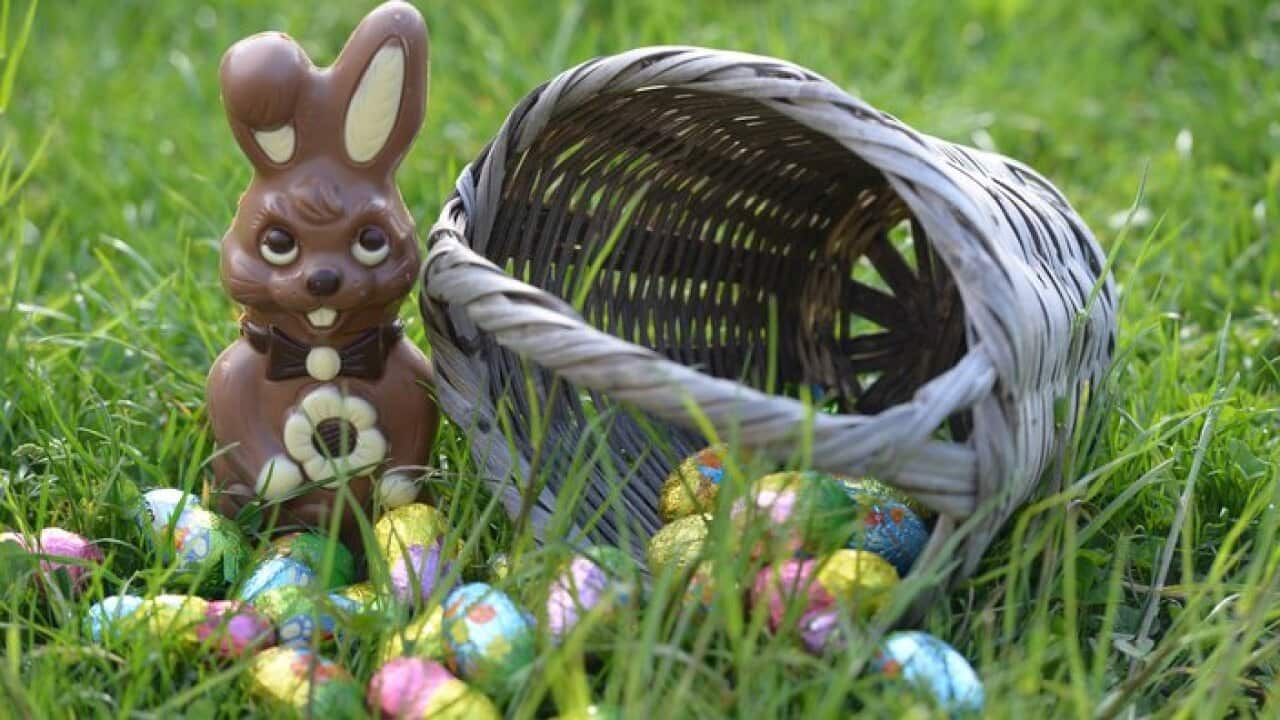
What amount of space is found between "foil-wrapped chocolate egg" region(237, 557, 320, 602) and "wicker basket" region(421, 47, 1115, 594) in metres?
0.22

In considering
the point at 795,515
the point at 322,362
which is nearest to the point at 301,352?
the point at 322,362

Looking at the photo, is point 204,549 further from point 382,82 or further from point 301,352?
point 382,82

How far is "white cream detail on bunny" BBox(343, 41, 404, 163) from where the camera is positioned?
161 cm

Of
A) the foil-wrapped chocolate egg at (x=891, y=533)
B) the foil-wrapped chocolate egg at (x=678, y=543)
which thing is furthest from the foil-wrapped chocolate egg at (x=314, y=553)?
the foil-wrapped chocolate egg at (x=891, y=533)

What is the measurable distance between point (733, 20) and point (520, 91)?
690 mm

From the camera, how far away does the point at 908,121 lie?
2961 millimetres

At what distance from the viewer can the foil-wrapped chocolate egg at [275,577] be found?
5.25ft

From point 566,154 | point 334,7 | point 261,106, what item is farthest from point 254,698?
point 334,7

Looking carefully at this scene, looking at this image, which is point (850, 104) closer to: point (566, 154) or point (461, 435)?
point (566, 154)

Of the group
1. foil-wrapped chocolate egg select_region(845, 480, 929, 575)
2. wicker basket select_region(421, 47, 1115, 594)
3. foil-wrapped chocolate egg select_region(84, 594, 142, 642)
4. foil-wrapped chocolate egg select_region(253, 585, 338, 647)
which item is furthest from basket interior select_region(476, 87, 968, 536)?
foil-wrapped chocolate egg select_region(84, 594, 142, 642)

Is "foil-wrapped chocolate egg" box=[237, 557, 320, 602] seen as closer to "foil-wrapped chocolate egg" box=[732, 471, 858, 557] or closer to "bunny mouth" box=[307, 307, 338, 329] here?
"bunny mouth" box=[307, 307, 338, 329]

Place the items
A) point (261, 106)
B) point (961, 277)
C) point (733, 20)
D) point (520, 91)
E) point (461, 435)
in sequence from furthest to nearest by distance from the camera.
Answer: point (733, 20) < point (520, 91) < point (461, 435) < point (261, 106) < point (961, 277)

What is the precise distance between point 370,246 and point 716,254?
549mm

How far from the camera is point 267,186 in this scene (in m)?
1.64
